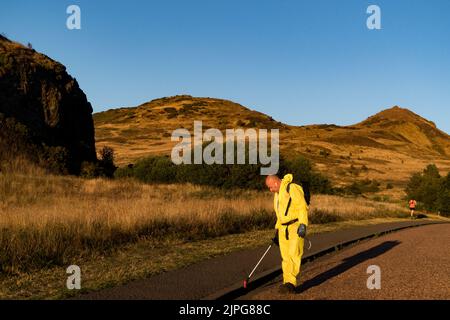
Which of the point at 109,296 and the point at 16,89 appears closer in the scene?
the point at 109,296

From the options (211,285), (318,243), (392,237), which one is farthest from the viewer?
(392,237)

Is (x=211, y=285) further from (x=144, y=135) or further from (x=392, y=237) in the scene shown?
(x=144, y=135)

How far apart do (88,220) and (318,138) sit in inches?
4942

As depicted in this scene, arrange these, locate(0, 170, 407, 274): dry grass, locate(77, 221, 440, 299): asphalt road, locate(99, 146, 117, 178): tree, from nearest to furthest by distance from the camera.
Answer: locate(77, 221, 440, 299): asphalt road → locate(0, 170, 407, 274): dry grass → locate(99, 146, 117, 178): tree

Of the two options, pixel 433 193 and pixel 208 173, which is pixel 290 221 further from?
pixel 433 193

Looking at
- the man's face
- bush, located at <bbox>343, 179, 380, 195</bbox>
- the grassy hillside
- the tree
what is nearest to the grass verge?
the man's face

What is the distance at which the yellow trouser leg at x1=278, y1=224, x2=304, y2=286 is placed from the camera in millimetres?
6820

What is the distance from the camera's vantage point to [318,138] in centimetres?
13250

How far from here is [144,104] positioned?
591 ft

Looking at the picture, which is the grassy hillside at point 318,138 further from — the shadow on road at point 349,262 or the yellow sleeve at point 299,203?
the yellow sleeve at point 299,203

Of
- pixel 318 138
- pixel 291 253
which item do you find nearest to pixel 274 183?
pixel 291 253

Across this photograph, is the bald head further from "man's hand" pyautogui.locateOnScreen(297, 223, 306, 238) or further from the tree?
the tree

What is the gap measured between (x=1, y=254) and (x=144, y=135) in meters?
114
